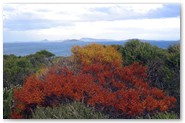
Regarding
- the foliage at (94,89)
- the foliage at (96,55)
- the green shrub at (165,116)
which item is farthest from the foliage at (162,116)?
the foliage at (96,55)

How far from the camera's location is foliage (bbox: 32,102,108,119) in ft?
17.7

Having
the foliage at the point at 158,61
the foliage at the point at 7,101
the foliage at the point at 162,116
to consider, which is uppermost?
the foliage at the point at 158,61

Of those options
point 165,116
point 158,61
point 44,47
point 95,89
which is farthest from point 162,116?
point 44,47

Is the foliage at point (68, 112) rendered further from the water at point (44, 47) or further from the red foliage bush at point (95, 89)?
the water at point (44, 47)

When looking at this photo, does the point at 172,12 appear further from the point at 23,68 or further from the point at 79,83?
the point at 23,68

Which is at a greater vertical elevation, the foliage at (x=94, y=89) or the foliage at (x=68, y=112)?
the foliage at (x=94, y=89)

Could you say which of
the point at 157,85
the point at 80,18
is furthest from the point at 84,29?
the point at 157,85

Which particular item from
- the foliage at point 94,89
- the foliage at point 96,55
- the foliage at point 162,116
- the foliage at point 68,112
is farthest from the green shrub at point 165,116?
the foliage at point 96,55

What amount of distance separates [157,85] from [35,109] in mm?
1060

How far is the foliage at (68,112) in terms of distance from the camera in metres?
5.40

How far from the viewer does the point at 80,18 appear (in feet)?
17.9

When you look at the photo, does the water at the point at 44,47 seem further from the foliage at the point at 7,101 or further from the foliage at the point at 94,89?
the foliage at the point at 7,101

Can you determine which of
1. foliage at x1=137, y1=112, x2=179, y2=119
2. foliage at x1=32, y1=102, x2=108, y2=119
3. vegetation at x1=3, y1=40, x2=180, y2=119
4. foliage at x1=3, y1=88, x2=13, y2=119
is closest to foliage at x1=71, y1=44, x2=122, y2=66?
vegetation at x1=3, y1=40, x2=180, y2=119

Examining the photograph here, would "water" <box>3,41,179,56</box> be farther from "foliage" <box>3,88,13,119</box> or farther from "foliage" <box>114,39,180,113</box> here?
"foliage" <box>3,88,13,119</box>
